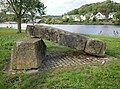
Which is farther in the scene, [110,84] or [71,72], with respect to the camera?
[71,72]

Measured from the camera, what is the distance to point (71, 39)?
796cm

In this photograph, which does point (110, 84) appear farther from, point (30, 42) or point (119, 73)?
point (30, 42)

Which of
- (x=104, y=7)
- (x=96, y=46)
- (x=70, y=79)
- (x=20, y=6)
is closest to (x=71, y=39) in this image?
(x=96, y=46)

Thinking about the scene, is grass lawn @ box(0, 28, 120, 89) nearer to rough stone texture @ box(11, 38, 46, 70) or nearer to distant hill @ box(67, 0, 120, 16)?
rough stone texture @ box(11, 38, 46, 70)

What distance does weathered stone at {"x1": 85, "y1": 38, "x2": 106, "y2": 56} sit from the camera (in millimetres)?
7578

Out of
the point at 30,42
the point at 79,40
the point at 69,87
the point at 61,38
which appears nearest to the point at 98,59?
the point at 79,40

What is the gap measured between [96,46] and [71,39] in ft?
3.13

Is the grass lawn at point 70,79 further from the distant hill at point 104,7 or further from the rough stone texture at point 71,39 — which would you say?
the distant hill at point 104,7

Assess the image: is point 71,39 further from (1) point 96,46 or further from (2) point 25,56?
(2) point 25,56

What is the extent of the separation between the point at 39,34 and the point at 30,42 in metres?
1.72

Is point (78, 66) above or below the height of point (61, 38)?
below

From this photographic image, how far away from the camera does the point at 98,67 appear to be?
20.4 ft

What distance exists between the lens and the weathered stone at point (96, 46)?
7578 mm

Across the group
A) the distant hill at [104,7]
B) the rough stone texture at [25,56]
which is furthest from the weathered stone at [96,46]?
the distant hill at [104,7]
